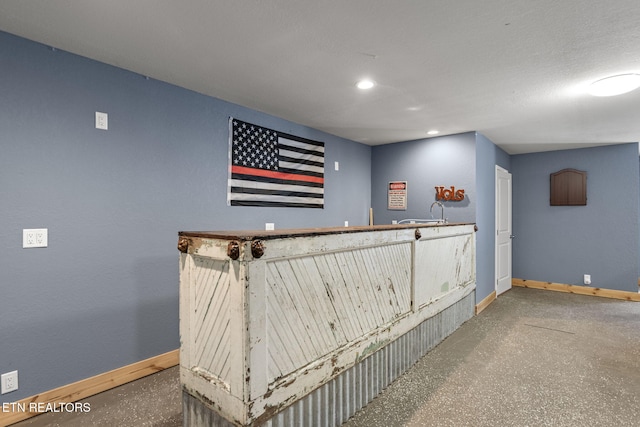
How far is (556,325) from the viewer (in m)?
3.96

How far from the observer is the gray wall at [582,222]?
5.16 metres

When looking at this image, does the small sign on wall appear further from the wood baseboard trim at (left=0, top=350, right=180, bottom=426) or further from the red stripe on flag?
the wood baseboard trim at (left=0, top=350, right=180, bottom=426)

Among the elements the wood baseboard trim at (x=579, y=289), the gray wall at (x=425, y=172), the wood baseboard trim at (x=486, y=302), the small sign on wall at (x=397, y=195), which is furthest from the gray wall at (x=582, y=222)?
the small sign on wall at (x=397, y=195)

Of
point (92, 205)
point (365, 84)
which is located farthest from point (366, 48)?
point (92, 205)

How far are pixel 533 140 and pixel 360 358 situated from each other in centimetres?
469

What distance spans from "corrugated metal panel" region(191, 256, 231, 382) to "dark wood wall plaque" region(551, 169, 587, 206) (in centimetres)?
631

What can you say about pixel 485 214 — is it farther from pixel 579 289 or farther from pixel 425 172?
pixel 579 289

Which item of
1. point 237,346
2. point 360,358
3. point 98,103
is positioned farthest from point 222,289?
point 98,103

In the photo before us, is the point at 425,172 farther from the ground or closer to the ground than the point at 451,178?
farther from the ground

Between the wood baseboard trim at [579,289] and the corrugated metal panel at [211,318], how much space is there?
625 cm

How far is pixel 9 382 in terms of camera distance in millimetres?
2084

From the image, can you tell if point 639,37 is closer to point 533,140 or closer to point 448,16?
point 448,16

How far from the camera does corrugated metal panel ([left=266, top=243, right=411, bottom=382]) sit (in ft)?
5.54

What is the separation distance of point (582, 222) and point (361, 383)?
547 cm
